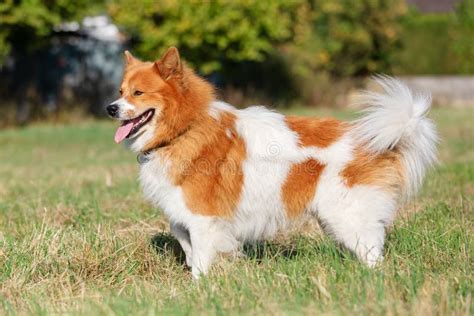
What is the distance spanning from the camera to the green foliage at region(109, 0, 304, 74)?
23609 millimetres

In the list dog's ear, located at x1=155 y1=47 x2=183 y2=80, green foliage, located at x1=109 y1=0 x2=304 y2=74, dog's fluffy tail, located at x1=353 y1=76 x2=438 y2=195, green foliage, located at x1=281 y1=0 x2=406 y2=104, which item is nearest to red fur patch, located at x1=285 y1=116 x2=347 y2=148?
dog's fluffy tail, located at x1=353 y1=76 x2=438 y2=195

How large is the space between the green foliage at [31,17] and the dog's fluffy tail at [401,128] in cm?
1599

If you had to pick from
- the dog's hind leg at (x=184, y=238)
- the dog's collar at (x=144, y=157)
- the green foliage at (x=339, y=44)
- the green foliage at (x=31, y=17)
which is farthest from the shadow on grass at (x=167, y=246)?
the green foliage at (x=339, y=44)

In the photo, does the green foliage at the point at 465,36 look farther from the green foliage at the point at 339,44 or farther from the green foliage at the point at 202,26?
the green foliage at the point at 202,26

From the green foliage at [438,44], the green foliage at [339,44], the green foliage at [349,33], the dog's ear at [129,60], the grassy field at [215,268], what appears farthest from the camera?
the green foliage at [438,44]

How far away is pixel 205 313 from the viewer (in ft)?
15.8

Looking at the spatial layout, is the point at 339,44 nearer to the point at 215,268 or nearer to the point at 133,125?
the point at 133,125

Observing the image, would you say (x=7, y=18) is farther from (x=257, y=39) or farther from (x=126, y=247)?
(x=126, y=247)

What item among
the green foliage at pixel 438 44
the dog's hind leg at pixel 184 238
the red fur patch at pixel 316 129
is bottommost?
the green foliage at pixel 438 44

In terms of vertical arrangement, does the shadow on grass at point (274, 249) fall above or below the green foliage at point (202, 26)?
above

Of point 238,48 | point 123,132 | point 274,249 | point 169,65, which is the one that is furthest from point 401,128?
point 238,48

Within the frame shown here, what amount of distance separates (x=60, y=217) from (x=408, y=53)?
100ft

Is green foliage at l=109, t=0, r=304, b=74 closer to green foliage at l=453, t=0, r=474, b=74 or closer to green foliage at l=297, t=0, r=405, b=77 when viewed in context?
green foliage at l=297, t=0, r=405, b=77

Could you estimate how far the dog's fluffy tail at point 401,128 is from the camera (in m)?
6.17
